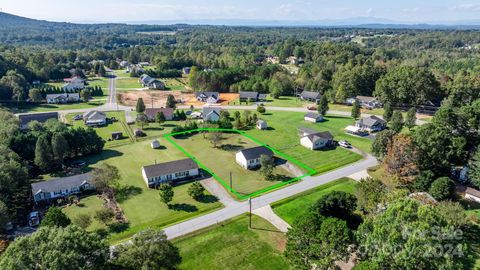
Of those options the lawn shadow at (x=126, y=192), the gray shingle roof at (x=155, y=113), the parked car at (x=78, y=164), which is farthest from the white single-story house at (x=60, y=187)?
the gray shingle roof at (x=155, y=113)

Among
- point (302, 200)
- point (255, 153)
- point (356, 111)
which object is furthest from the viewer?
point (356, 111)

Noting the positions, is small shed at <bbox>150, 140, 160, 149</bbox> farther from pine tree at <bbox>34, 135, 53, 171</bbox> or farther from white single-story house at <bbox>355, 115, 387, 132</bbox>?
white single-story house at <bbox>355, 115, 387, 132</bbox>

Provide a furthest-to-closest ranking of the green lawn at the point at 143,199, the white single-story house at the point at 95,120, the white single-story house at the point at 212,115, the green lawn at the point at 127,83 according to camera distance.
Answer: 1. the green lawn at the point at 127,83
2. the white single-story house at the point at 212,115
3. the white single-story house at the point at 95,120
4. the green lawn at the point at 143,199

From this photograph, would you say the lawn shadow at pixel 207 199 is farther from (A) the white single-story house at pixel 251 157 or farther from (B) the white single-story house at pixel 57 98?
(B) the white single-story house at pixel 57 98

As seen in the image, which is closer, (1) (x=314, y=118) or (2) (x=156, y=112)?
(1) (x=314, y=118)

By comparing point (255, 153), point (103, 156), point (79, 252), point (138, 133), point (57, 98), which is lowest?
point (103, 156)

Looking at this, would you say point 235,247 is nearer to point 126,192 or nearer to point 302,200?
point 302,200

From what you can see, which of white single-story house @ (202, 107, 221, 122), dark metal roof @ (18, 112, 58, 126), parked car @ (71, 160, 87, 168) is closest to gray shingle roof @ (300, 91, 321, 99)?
white single-story house @ (202, 107, 221, 122)

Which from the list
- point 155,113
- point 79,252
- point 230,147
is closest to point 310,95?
point 230,147
